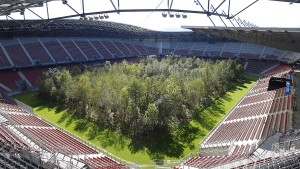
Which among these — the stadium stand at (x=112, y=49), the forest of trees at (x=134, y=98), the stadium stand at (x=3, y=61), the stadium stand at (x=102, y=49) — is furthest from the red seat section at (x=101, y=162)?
the stadium stand at (x=112, y=49)

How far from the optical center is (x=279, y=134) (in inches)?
854

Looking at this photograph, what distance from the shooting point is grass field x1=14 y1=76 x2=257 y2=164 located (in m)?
25.3

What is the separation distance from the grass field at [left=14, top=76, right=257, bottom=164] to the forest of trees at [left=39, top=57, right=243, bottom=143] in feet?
2.91

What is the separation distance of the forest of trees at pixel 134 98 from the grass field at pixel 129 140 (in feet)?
2.91

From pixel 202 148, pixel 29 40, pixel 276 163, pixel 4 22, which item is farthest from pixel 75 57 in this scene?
pixel 276 163

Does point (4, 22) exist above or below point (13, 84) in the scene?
above

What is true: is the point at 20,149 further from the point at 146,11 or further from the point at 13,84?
the point at 13,84

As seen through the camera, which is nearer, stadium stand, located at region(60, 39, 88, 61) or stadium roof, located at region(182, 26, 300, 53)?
stadium roof, located at region(182, 26, 300, 53)

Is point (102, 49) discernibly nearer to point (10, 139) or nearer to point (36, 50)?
point (36, 50)

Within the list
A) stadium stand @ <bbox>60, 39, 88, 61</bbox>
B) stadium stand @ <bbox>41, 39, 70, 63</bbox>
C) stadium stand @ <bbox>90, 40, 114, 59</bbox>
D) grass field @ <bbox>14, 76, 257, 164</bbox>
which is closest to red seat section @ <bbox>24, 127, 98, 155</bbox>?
grass field @ <bbox>14, 76, 257, 164</bbox>

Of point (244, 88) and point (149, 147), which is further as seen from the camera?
point (244, 88)

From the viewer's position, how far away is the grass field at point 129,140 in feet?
82.9

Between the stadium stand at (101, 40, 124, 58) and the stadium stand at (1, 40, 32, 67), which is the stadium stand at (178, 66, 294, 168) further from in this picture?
the stadium stand at (101, 40, 124, 58)

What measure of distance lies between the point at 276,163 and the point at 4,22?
4874 centimetres
